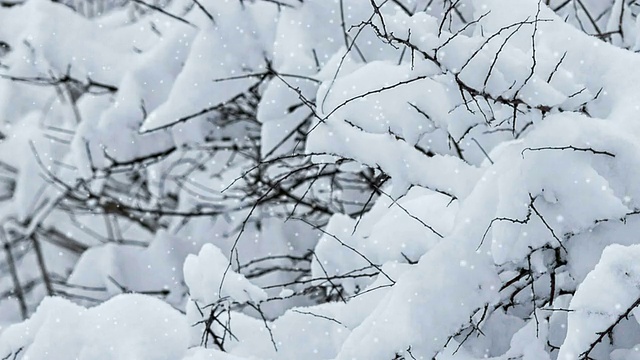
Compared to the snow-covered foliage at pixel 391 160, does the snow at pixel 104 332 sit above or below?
below

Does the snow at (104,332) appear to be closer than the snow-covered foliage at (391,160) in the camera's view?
No

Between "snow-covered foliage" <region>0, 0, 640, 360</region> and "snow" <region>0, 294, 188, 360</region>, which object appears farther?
"snow" <region>0, 294, 188, 360</region>

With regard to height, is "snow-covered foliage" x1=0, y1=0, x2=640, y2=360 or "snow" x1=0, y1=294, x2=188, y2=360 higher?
"snow-covered foliage" x1=0, y1=0, x2=640, y2=360

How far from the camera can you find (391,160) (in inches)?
79.4

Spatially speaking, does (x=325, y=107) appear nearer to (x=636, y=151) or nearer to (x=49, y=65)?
(x=636, y=151)

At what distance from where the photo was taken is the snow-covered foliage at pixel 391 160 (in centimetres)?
183

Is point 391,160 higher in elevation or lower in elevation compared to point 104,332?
higher

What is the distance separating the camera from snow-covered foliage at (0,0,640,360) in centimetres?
183

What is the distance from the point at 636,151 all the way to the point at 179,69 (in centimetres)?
230

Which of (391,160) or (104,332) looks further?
(104,332)

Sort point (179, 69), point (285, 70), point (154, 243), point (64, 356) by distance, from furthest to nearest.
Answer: point (154, 243) < point (179, 69) < point (285, 70) < point (64, 356)

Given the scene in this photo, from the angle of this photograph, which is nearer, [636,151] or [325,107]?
[636,151]

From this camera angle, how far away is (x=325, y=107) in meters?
2.35

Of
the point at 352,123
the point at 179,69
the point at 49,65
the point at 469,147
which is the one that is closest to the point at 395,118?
the point at 352,123
